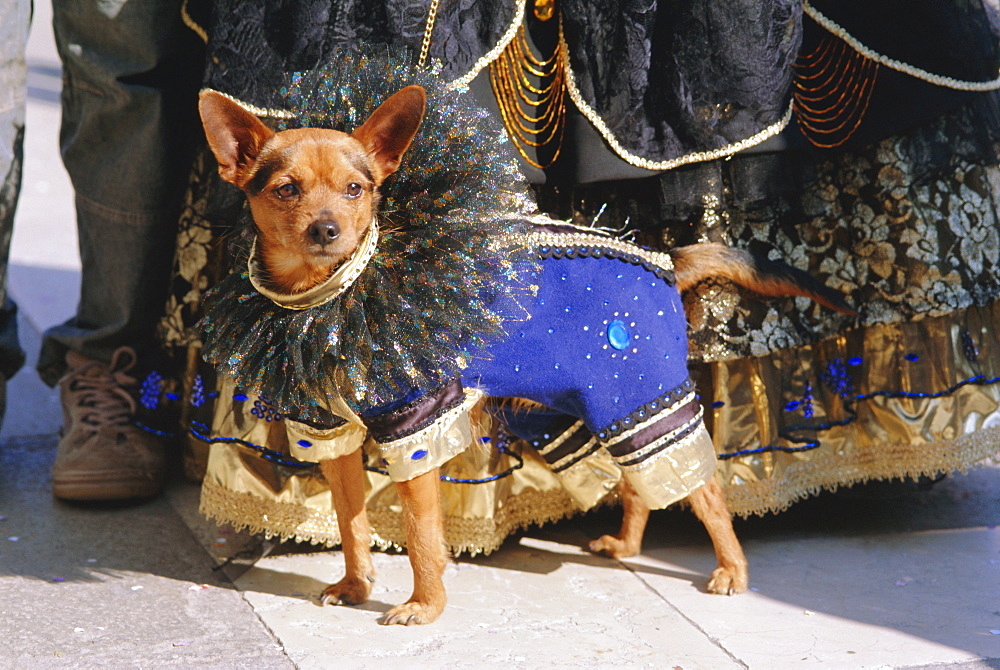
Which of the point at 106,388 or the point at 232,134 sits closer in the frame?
the point at 232,134

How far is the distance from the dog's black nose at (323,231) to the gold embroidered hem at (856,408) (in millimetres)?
1243

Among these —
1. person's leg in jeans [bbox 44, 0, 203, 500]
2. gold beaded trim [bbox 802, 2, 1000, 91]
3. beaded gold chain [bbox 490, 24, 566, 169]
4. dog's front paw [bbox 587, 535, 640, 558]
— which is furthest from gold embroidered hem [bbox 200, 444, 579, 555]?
gold beaded trim [bbox 802, 2, 1000, 91]

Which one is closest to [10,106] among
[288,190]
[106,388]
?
[106,388]

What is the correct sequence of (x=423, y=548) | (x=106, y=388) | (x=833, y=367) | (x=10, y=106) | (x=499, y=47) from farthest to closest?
(x=106, y=388) < (x=10, y=106) < (x=833, y=367) < (x=499, y=47) < (x=423, y=548)

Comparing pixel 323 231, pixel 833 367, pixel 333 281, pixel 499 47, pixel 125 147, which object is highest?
pixel 499 47

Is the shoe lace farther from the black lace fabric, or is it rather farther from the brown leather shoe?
the black lace fabric

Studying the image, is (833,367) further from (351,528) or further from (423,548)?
(351,528)

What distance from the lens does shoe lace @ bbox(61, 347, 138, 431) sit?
301 cm

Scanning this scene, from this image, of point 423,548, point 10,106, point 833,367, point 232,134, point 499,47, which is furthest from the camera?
point 10,106

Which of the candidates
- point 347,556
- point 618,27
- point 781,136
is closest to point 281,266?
point 347,556

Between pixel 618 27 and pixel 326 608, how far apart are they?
1.56 m

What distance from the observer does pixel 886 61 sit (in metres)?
2.49

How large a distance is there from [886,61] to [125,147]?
2.09 meters

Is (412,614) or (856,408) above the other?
(856,408)
